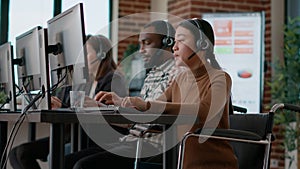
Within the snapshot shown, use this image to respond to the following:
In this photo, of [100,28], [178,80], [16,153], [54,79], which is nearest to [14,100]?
[54,79]

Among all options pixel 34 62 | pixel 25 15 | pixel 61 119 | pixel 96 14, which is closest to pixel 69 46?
pixel 34 62

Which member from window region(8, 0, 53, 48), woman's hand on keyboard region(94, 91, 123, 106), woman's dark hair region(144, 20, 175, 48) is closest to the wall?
window region(8, 0, 53, 48)

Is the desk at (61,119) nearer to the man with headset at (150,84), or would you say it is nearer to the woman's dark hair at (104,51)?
the man with headset at (150,84)

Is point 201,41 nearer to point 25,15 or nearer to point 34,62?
point 34,62

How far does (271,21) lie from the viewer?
502 cm

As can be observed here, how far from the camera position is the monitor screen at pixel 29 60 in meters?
2.24

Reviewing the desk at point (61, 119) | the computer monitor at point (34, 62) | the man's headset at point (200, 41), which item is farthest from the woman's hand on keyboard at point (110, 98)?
the man's headset at point (200, 41)

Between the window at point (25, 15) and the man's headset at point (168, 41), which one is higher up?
the window at point (25, 15)

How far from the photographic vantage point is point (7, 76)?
257cm

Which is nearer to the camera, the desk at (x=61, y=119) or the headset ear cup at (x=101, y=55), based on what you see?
the desk at (x=61, y=119)

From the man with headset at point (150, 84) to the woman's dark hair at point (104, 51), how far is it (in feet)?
1.35

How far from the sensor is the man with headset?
2.33 metres

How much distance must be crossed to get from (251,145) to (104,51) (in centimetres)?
134

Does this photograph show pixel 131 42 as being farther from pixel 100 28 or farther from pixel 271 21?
pixel 271 21
